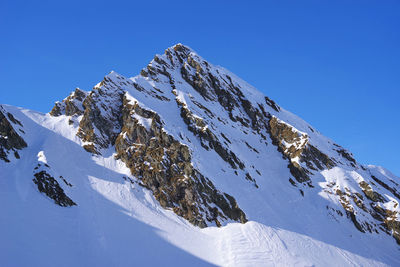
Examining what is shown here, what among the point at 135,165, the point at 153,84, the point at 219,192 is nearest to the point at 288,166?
the point at 219,192

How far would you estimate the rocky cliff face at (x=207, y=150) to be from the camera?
40.9 metres

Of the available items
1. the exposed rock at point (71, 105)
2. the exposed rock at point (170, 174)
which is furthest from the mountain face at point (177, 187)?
the exposed rock at point (71, 105)

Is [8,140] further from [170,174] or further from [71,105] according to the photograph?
[170,174]

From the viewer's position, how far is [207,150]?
4828 cm

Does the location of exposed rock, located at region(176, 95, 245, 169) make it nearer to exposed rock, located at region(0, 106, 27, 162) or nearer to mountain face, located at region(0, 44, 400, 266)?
mountain face, located at region(0, 44, 400, 266)

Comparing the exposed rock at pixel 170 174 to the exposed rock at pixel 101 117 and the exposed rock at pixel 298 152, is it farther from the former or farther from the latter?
the exposed rock at pixel 298 152

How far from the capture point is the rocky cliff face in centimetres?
4091

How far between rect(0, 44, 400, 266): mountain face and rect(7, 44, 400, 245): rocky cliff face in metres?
Answer: 0.21

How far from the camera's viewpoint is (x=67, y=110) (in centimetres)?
5694

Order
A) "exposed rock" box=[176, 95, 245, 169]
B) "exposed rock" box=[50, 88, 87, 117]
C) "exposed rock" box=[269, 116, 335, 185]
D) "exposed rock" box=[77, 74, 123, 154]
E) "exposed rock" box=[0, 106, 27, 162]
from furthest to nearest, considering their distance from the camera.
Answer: "exposed rock" box=[50, 88, 87, 117], "exposed rock" box=[269, 116, 335, 185], "exposed rock" box=[77, 74, 123, 154], "exposed rock" box=[176, 95, 245, 169], "exposed rock" box=[0, 106, 27, 162]

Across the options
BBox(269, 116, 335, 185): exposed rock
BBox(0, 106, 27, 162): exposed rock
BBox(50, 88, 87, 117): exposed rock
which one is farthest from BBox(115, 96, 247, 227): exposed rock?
BBox(269, 116, 335, 185): exposed rock

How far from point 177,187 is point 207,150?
9.83 m

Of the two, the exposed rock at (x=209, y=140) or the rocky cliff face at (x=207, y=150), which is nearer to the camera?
the rocky cliff face at (x=207, y=150)

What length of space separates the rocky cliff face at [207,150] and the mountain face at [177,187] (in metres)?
0.21
